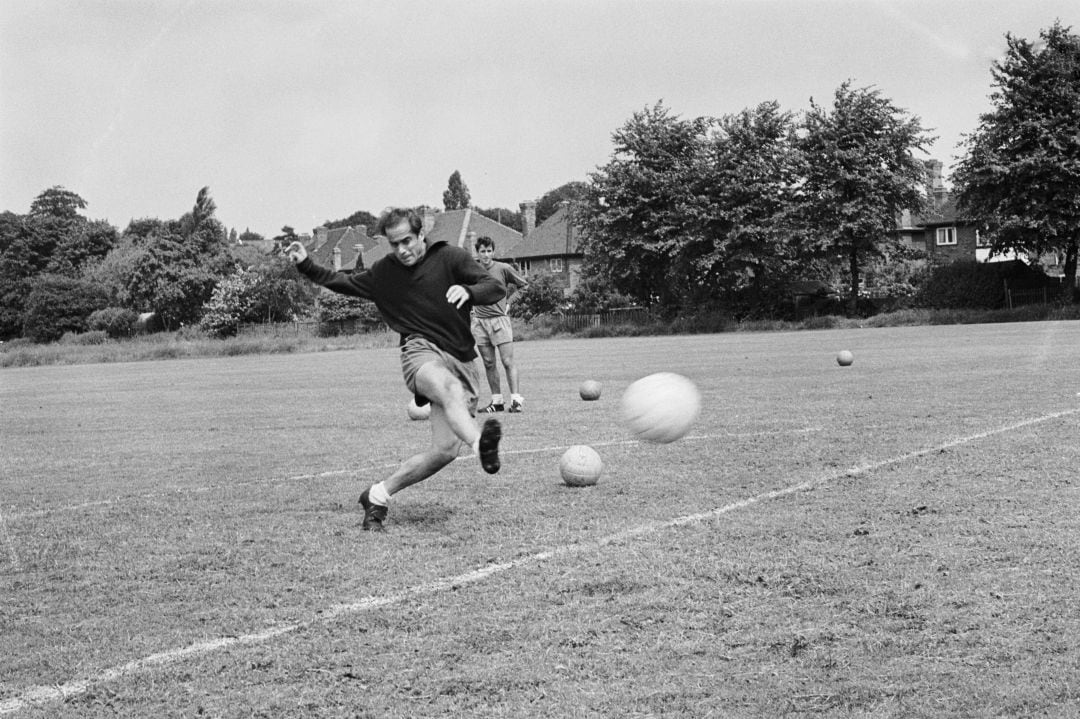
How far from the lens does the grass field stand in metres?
4.35

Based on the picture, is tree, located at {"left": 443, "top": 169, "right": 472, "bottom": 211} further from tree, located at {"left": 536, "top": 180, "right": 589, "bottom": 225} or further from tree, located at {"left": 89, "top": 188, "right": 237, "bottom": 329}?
tree, located at {"left": 89, "top": 188, "right": 237, "bottom": 329}

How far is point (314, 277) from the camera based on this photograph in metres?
7.89

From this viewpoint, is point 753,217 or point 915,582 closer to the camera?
point 915,582

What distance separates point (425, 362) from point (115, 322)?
257ft

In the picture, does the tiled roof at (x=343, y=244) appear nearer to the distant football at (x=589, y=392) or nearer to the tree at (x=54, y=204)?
the tree at (x=54, y=204)

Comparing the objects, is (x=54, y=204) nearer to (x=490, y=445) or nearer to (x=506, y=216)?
(x=506, y=216)

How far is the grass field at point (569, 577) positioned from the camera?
435 cm

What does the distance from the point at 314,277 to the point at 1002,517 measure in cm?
497

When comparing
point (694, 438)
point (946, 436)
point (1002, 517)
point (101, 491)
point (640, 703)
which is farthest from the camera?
point (694, 438)

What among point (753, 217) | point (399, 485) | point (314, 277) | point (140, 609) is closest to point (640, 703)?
point (140, 609)

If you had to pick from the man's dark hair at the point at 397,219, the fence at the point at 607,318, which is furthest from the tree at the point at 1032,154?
the man's dark hair at the point at 397,219

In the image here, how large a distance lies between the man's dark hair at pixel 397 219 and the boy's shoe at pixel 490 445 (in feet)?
5.13

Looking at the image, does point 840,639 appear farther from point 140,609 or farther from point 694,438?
point 694,438

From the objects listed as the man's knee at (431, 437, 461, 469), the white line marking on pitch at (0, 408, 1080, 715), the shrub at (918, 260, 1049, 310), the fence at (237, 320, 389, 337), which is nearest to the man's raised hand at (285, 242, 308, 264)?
the man's knee at (431, 437, 461, 469)
